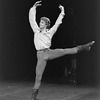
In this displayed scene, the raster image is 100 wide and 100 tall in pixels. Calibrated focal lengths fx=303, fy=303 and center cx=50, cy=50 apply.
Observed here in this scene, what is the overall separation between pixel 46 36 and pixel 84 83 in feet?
12.0

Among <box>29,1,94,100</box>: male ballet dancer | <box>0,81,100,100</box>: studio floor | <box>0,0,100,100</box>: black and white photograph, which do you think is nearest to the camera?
<box>29,1,94,100</box>: male ballet dancer

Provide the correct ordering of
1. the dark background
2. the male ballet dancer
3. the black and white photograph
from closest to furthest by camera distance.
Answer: the male ballet dancer < the black and white photograph < the dark background

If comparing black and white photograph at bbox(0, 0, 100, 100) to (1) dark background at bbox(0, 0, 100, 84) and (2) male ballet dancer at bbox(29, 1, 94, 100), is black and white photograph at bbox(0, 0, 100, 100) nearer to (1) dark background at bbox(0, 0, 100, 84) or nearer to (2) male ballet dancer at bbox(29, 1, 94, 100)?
(1) dark background at bbox(0, 0, 100, 84)

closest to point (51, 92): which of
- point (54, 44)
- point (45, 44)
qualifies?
point (45, 44)

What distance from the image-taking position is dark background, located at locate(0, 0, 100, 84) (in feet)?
25.0

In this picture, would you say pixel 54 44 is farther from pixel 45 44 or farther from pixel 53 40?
pixel 45 44

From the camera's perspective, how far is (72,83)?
283 inches

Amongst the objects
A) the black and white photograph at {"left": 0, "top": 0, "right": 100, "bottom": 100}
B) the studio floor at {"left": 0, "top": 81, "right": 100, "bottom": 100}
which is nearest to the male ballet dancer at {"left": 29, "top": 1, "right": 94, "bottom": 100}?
the studio floor at {"left": 0, "top": 81, "right": 100, "bottom": 100}

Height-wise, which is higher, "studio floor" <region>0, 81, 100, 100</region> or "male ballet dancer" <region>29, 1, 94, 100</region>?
"male ballet dancer" <region>29, 1, 94, 100</region>

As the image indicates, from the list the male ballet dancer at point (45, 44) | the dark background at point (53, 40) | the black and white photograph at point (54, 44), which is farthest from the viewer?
the dark background at point (53, 40)

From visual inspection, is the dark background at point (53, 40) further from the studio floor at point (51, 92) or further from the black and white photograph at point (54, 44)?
the studio floor at point (51, 92)

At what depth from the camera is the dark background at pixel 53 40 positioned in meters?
7.62

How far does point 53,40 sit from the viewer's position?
8.30 metres

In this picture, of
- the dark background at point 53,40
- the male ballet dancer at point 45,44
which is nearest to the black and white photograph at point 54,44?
the dark background at point 53,40
